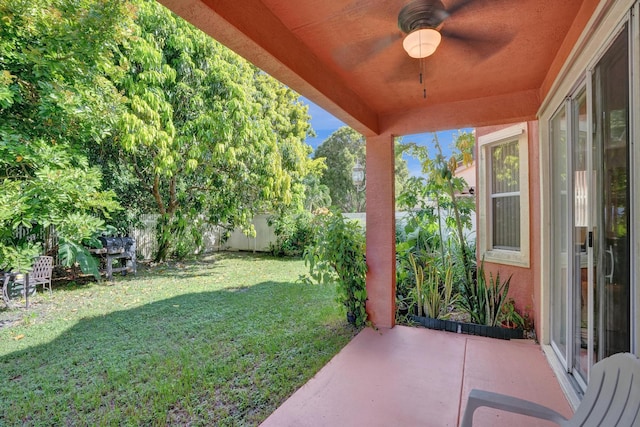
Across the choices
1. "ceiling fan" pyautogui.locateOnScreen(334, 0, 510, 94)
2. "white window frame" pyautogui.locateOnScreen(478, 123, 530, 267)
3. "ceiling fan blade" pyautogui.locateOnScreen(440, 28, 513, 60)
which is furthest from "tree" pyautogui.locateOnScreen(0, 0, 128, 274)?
"white window frame" pyautogui.locateOnScreen(478, 123, 530, 267)

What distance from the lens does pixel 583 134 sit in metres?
2.05

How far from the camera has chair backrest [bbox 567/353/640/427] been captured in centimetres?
110

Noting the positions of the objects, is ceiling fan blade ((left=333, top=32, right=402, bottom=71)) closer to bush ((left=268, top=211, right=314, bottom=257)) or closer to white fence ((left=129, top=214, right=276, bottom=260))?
bush ((left=268, top=211, right=314, bottom=257))

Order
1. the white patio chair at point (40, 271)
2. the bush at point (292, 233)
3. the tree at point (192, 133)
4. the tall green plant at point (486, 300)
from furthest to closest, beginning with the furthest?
1. the bush at point (292, 233)
2. the tree at point (192, 133)
3. the white patio chair at point (40, 271)
4. the tall green plant at point (486, 300)

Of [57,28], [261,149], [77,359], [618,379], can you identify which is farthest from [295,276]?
[618,379]

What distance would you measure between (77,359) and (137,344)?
0.54m

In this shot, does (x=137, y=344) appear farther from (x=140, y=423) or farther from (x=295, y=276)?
(x=295, y=276)

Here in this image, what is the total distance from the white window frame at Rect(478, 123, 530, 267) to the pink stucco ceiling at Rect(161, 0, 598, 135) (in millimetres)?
761

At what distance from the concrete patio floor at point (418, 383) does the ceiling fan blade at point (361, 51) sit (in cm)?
260

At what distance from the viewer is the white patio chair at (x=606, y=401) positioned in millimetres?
1112

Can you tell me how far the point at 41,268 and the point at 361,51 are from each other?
632cm

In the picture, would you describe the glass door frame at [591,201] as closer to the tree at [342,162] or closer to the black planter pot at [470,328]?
the black planter pot at [470,328]

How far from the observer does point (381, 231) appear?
3824mm

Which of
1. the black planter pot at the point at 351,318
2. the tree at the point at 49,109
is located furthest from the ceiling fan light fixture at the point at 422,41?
the tree at the point at 49,109
